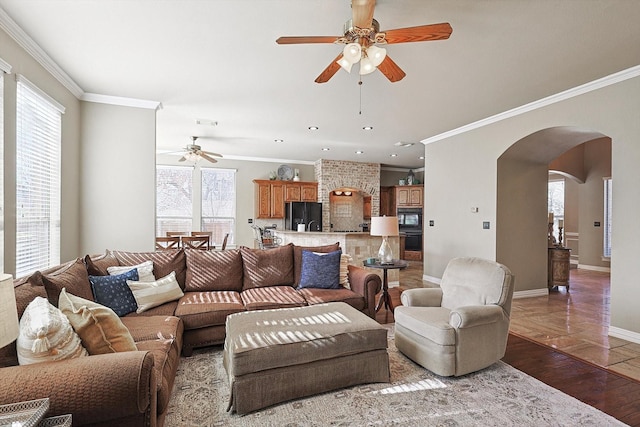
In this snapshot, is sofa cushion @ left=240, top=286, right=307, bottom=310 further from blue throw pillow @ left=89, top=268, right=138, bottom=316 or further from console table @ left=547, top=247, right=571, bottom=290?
console table @ left=547, top=247, right=571, bottom=290

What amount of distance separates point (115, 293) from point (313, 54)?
279cm

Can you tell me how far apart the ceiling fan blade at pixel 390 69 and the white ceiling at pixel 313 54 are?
36 cm

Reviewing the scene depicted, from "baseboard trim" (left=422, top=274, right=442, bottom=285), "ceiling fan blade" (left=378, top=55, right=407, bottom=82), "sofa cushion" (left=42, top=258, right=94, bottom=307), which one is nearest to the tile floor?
"baseboard trim" (left=422, top=274, right=442, bottom=285)

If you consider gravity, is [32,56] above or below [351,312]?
above

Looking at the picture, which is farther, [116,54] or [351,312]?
[116,54]

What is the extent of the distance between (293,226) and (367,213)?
2346 mm

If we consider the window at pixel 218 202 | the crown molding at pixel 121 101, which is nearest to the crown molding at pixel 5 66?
the crown molding at pixel 121 101

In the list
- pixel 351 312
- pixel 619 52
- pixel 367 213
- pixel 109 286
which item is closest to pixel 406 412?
pixel 351 312

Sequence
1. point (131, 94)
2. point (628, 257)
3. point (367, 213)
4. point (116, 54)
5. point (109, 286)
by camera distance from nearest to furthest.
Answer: point (109, 286) < point (116, 54) < point (628, 257) < point (131, 94) < point (367, 213)

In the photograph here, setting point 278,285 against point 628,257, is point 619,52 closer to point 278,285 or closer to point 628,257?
point 628,257

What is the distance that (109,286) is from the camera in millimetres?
2611

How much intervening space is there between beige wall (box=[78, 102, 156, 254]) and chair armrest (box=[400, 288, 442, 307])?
3.44 metres

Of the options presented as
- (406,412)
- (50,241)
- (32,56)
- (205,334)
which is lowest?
(406,412)

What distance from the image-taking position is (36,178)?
310 centimetres
